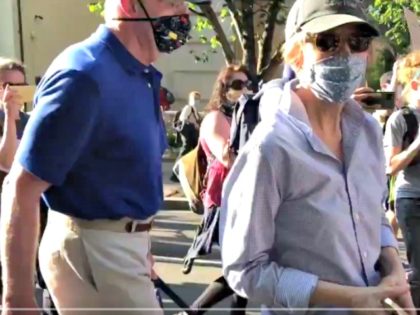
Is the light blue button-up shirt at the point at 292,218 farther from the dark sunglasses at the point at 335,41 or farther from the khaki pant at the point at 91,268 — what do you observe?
the khaki pant at the point at 91,268

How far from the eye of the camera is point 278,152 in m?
2.43

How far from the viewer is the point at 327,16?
8.48 feet

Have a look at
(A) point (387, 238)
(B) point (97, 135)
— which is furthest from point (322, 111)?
(B) point (97, 135)

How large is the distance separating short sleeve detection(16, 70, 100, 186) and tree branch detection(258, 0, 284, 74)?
10.1 meters

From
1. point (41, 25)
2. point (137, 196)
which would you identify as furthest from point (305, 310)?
point (41, 25)

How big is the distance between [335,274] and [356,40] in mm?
685

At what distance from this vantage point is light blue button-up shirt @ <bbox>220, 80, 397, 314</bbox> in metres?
2.43

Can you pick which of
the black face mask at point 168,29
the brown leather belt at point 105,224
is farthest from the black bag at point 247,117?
the brown leather belt at point 105,224

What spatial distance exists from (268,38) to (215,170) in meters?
7.46

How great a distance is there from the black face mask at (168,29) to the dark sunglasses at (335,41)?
0.62m

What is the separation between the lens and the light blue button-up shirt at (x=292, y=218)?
243 centimetres

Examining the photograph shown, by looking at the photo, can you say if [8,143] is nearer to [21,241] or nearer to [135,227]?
[135,227]

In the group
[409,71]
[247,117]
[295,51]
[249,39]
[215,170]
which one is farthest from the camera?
[249,39]

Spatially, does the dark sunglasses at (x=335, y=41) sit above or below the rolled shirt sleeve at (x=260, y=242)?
above
